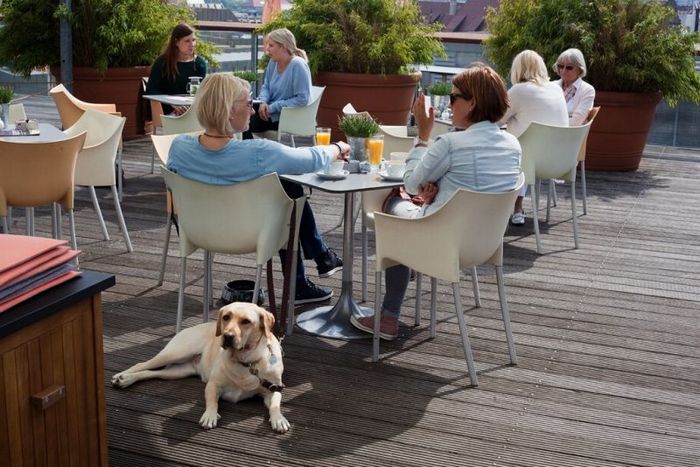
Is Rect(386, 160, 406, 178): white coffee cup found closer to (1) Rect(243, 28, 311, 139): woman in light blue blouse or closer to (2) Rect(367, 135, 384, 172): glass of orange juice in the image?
(2) Rect(367, 135, 384, 172): glass of orange juice

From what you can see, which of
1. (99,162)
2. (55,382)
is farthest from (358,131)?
(55,382)

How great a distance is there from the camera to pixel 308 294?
4965mm

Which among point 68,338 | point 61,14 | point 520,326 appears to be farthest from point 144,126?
point 68,338

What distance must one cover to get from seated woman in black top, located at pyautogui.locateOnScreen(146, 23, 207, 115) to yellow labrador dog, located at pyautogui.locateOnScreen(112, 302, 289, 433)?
394 centimetres

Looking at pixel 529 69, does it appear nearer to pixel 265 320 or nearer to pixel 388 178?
pixel 388 178

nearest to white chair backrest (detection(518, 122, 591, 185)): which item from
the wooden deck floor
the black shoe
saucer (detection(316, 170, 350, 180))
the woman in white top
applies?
the woman in white top

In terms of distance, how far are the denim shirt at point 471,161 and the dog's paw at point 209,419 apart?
126 centimetres

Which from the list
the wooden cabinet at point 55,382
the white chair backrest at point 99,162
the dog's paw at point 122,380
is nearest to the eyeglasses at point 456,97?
the dog's paw at point 122,380

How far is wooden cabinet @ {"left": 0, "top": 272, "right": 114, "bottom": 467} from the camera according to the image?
2.12 meters

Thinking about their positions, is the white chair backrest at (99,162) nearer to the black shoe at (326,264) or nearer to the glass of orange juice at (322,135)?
the black shoe at (326,264)

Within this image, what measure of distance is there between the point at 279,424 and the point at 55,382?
1302 mm

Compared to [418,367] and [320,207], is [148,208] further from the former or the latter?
[418,367]

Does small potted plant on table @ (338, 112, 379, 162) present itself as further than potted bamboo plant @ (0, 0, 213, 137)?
No

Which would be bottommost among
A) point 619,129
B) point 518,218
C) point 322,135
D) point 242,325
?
point 518,218
